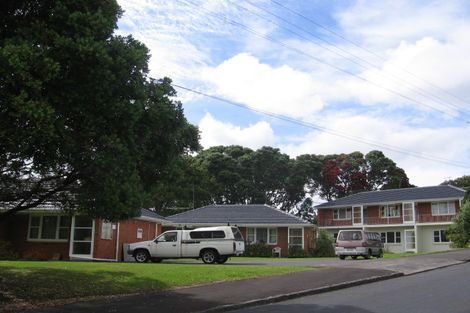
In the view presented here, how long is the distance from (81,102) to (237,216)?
36770mm

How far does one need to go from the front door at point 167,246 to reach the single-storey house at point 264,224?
15.4 m

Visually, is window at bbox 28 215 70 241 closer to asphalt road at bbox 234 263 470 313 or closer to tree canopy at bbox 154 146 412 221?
asphalt road at bbox 234 263 470 313

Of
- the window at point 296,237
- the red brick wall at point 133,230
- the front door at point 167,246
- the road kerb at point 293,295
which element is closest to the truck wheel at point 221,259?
the front door at point 167,246

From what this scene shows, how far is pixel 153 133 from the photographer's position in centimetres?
1187

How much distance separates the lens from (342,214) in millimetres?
58969

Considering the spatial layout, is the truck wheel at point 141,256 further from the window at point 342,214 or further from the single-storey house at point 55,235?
the window at point 342,214

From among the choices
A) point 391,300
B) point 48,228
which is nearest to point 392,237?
point 48,228

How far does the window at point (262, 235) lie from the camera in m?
44.4

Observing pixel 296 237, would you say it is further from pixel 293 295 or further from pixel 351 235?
pixel 293 295

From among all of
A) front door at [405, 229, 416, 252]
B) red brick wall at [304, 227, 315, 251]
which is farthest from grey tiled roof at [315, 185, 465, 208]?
red brick wall at [304, 227, 315, 251]

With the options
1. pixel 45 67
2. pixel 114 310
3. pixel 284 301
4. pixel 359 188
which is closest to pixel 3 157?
pixel 45 67

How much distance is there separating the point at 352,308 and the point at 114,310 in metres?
5.13

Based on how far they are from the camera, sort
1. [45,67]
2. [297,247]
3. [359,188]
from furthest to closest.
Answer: [359,188]
[297,247]
[45,67]

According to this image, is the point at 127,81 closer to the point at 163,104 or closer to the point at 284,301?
the point at 163,104
